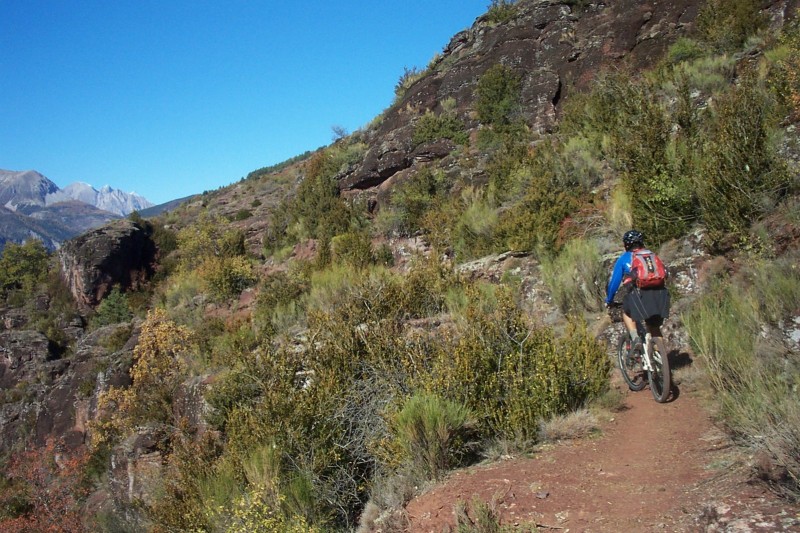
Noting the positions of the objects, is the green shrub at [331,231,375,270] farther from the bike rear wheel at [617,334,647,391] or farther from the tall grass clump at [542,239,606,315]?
the bike rear wheel at [617,334,647,391]

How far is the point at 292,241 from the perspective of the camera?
20.8m

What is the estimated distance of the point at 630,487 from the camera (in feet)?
11.7

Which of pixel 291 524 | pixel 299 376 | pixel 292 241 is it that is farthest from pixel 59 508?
pixel 291 524

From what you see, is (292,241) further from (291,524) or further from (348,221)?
(291,524)

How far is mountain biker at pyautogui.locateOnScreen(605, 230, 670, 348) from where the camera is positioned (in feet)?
16.9

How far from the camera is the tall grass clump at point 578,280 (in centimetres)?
766

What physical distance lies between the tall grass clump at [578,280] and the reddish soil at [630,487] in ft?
9.59

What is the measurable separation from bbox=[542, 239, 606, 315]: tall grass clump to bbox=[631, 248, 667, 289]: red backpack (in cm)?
244

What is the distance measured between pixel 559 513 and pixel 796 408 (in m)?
1.56

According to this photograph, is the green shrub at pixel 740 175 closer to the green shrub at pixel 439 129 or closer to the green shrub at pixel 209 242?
the green shrub at pixel 439 129

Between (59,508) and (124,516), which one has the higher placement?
(124,516)

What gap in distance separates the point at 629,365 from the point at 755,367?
6.59ft

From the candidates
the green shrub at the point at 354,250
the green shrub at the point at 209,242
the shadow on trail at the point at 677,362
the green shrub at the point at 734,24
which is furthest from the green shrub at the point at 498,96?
the green shrub at the point at 209,242

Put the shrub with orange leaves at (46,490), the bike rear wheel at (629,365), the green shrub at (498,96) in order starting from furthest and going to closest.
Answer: the green shrub at (498,96)
the shrub with orange leaves at (46,490)
the bike rear wheel at (629,365)
